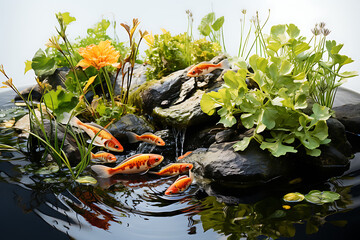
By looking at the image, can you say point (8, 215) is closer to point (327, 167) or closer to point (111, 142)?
point (111, 142)

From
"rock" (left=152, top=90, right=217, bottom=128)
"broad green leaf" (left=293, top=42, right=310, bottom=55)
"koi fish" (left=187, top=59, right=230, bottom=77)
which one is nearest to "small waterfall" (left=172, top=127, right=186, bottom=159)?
"rock" (left=152, top=90, right=217, bottom=128)

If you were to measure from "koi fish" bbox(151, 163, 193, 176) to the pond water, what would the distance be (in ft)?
0.18

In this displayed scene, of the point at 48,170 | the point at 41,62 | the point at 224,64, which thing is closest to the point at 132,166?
the point at 48,170

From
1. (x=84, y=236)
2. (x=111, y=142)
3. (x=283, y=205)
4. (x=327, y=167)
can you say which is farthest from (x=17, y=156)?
(x=327, y=167)

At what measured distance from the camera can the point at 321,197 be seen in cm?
179

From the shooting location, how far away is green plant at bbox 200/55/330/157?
2.05 metres

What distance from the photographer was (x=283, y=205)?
1.75 meters

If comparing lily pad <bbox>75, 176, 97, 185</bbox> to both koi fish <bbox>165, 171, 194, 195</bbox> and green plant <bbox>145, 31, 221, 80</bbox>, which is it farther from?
green plant <bbox>145, 31, 221, 80</bbox>

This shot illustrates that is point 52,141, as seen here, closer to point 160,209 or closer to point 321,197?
point 160,209

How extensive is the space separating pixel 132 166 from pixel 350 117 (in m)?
1.88

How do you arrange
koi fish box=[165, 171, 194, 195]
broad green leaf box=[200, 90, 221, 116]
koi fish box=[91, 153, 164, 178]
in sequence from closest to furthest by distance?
koi fish box=[165, 171, 194, 195] < koi fish box=[91, 153, 164, 178] < broad green leaf box=[200, 90, 221, 116]

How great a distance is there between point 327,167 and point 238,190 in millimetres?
692

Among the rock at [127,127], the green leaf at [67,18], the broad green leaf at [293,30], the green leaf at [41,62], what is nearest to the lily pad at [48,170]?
the rock at [127,127]

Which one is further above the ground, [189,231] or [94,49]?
[94,49]
